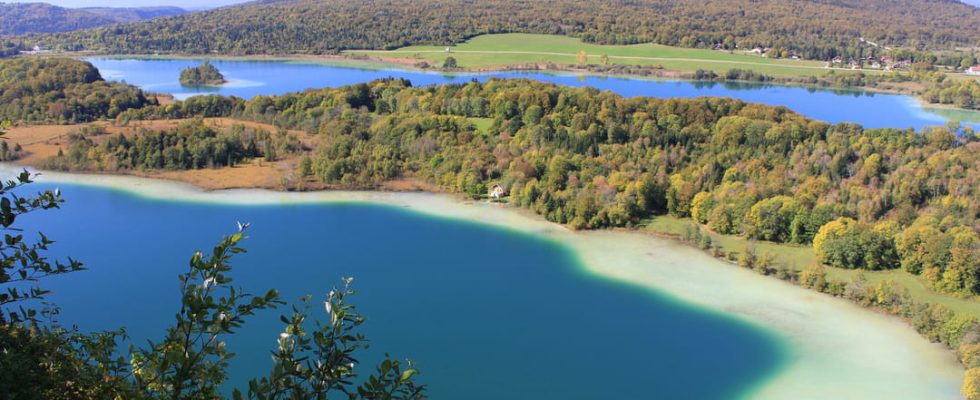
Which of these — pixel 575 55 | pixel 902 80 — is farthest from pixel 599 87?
pixel 902 80

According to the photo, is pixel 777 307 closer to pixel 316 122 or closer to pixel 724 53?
pixel 316 122

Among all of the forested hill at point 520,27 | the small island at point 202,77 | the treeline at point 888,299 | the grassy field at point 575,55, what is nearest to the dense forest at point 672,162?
the treeline at point 888,299

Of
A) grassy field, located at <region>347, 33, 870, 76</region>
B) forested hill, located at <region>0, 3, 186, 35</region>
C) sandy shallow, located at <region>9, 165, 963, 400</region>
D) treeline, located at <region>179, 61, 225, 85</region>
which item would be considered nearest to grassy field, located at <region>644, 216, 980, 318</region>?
sandy shallow, located at <region>9, 165, 963, 400</region>

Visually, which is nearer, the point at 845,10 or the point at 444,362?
Answer: the point at 444,362

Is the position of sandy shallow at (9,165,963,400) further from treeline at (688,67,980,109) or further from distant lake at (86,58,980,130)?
treeline at (688,67,980,109)

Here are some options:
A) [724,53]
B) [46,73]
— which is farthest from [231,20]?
[724,53]

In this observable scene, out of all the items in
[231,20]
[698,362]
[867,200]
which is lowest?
[698,362]
